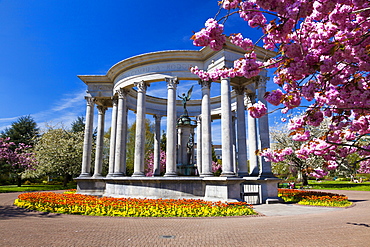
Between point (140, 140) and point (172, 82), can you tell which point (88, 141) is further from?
point (172, 82)

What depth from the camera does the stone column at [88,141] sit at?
1291 inches

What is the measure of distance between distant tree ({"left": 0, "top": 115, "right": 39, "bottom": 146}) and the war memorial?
46.7 metres

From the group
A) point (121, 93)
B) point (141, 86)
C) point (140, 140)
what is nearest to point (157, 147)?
point (121, 93)

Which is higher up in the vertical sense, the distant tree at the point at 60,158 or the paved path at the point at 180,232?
the distant tree at the point at 60,158

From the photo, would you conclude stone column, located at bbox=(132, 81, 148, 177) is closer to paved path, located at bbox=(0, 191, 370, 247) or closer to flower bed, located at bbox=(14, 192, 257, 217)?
flower bed, located at bbox=(14, 192, 257, 217)

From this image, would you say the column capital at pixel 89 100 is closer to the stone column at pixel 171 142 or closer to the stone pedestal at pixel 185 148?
the stone pedestal at pixel 185 148

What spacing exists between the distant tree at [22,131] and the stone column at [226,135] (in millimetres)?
62521

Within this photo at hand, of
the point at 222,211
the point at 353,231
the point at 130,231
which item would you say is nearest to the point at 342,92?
the point at 353,231

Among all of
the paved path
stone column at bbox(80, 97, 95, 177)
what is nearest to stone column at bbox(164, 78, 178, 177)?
the paved path

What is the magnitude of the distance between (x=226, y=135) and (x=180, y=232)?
1281cm

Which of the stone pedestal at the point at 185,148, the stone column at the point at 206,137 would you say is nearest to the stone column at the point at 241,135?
the stone column at the point at 206,137

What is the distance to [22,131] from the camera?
7156cm

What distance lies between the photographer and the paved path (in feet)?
32.8

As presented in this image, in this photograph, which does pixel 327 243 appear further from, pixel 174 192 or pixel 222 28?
pixel 174 192
